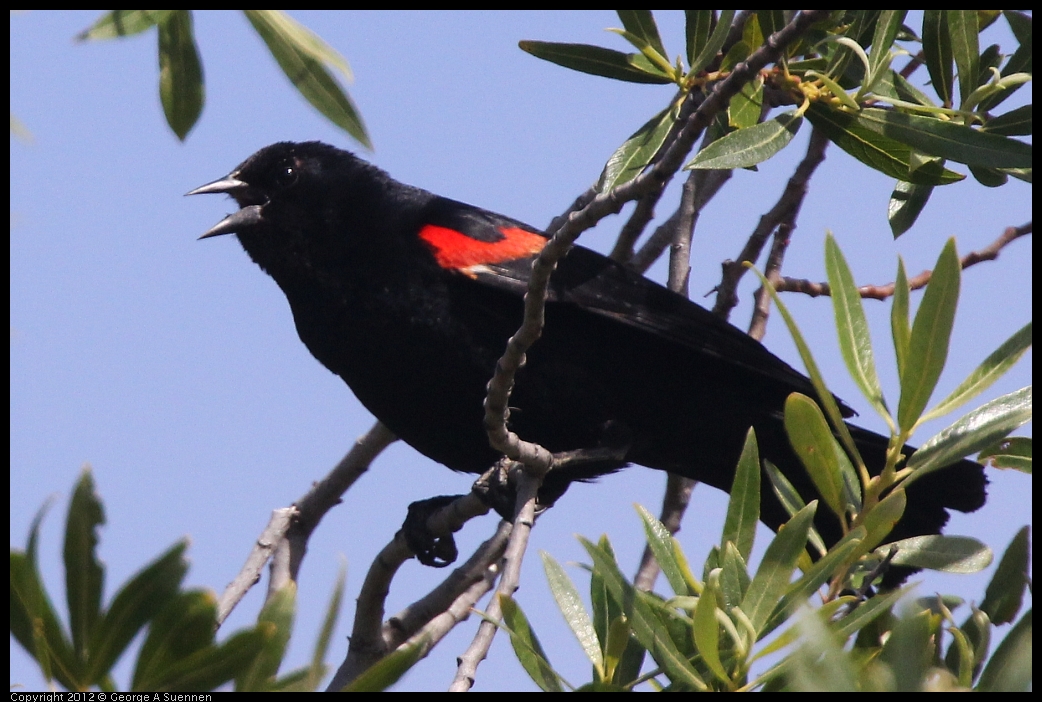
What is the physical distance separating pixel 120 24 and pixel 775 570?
4.57 ft

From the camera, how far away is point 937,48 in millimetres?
2373

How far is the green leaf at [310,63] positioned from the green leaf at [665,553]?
82 centimetres

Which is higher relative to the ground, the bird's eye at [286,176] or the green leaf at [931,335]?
the bird's eye at [286,176]

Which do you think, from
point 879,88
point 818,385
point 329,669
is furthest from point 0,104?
point 879,88

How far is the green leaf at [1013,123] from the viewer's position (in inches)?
88.7

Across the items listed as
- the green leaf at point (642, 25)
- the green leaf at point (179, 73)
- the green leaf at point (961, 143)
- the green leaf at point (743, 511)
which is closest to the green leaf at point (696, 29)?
the green leaf at point (642, 25)

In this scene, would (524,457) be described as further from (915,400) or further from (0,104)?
(0,104)

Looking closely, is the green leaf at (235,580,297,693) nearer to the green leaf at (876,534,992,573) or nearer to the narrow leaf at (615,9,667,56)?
the green leaf at (876,534,992,573)

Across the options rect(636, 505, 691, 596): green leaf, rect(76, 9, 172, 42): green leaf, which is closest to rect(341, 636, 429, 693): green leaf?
rect(636, 505, 691, 596): green leaf

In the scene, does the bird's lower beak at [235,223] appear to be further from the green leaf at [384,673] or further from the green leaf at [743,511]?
the green leaf at [384,673]

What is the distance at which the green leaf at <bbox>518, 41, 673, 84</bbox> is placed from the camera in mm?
2332

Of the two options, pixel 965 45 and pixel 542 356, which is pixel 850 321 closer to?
pixel 965 45

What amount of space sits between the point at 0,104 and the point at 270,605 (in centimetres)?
103

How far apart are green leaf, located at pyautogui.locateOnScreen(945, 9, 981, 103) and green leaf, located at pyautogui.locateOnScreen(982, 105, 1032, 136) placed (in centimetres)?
10
